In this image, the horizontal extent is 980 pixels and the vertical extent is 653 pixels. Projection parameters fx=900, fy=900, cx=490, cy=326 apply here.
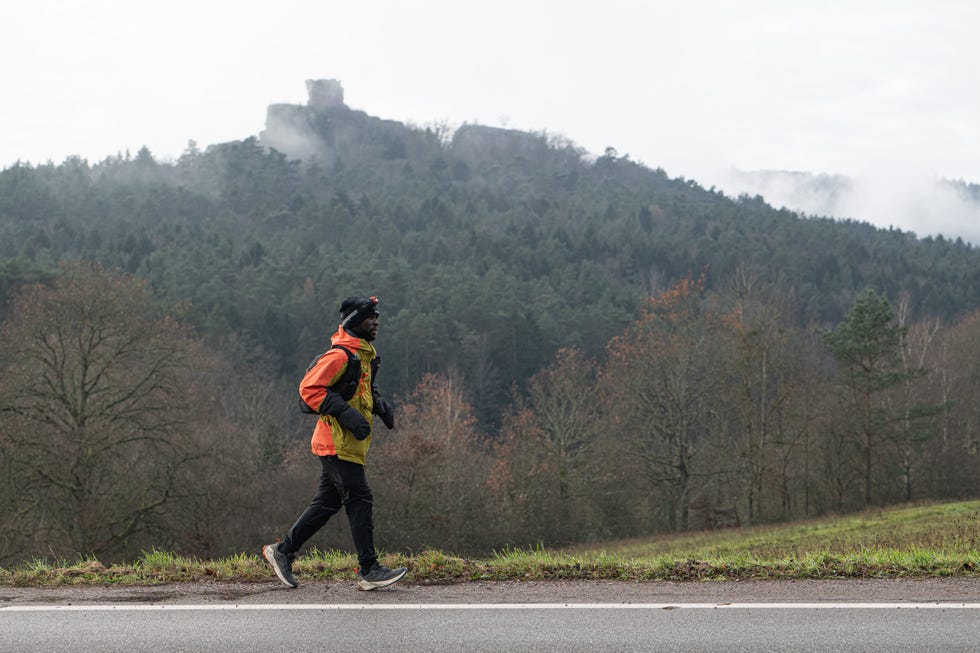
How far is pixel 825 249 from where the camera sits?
11562 cm

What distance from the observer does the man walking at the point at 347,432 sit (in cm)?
603

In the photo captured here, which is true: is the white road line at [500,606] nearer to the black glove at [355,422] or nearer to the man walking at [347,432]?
the man walking at [347,432]

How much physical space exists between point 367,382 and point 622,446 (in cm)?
3765

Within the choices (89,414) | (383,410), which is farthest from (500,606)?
(89,414)

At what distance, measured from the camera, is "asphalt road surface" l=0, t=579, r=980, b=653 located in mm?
4820

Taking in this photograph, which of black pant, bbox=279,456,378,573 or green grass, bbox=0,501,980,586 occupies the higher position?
black pant, bbox=279,456,378,573

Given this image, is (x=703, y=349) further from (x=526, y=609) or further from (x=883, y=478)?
(x=526, y=609)

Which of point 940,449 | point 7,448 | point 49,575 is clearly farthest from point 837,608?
point 940,449

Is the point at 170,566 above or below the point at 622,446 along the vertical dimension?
above

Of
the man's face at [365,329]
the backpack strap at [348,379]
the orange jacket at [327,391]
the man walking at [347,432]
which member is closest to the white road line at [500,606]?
the man walking at [347,432]

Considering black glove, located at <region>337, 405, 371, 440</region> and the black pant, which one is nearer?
black glove, located at <region>337, 405, 371, 440</region>

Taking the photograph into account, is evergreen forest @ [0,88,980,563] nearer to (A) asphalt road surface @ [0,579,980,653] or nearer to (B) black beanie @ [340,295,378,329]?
(A) asphalt road surface @ [0,579,980,653]

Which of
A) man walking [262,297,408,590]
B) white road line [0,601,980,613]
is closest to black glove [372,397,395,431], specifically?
man walking [262,297,408,590]

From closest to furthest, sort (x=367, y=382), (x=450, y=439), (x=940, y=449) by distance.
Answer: (x=367, y=382), (x=450, y=439), (x=940, y=449)
